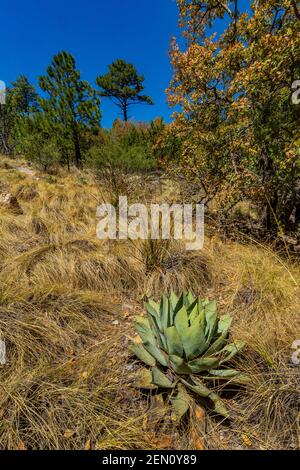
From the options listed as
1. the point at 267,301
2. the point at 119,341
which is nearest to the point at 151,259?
the point at 119,341

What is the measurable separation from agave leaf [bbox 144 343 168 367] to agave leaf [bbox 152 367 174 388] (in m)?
0.08

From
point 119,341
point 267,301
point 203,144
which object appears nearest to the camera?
point 119,341

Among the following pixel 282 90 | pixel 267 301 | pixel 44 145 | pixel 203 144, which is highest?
pixel 44 145

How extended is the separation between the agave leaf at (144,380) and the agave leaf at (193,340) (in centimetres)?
29

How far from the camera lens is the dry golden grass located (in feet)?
4.05

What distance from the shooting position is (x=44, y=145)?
8734 mm

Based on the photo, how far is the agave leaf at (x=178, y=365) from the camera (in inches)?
53.0

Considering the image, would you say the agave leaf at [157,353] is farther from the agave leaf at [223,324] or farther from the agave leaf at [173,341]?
the agave leaf at [223,324]

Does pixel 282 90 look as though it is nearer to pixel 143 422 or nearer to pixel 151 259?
pixel 151 259

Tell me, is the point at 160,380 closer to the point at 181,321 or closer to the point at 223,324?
the point at 181,321

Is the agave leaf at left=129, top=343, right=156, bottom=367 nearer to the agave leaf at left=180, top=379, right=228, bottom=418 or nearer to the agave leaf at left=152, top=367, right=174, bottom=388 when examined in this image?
the agave leaf at left=152, top=367, right=174, bottom=388
